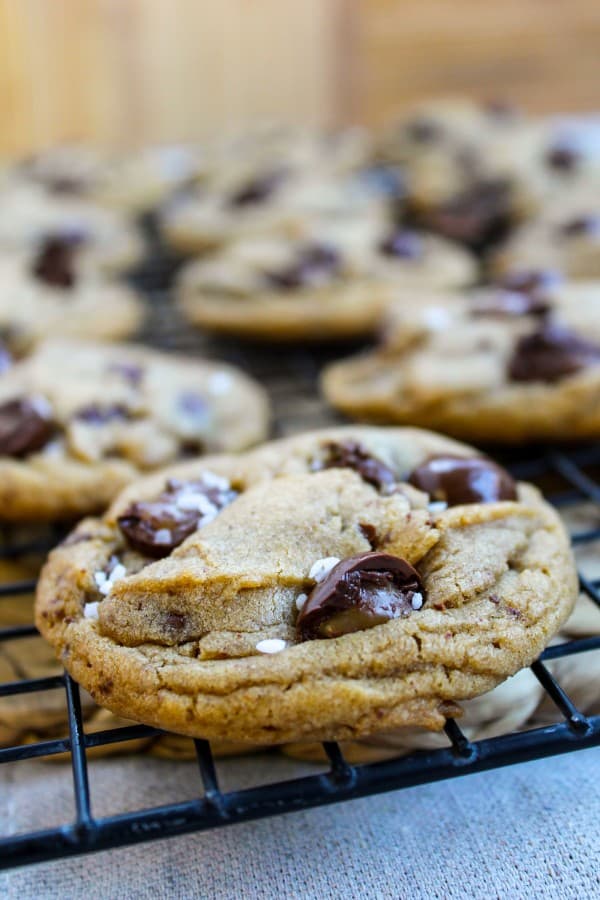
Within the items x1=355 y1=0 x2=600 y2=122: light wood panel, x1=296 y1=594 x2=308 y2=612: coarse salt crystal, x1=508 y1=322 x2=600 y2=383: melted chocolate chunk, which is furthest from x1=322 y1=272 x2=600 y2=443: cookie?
x1=355 y1=0 x2=600 y2=122: light wood panel

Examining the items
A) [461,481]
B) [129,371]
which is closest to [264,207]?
[129,371]

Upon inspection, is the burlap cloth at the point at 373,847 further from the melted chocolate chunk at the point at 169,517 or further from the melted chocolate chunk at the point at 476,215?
the melted chocolate chunk at the point at 476,215

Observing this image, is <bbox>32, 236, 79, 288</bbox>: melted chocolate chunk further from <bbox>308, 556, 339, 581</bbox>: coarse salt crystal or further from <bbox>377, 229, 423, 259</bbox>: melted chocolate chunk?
<bbox>308, 556, 339, 581</bbox>: coarse salt crystal

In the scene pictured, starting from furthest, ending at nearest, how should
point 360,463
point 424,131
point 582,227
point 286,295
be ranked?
point 424,131
point 582,227
point 286,295
point 360,463

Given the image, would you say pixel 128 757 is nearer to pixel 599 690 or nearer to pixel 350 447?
pixel 350 447

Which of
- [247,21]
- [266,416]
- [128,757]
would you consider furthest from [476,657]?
[247,21]

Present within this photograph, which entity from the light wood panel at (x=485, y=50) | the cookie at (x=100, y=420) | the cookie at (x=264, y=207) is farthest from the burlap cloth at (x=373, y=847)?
the light wood panel at (x=485, y=50)

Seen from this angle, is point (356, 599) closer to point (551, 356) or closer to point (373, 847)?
point (373, 847)
